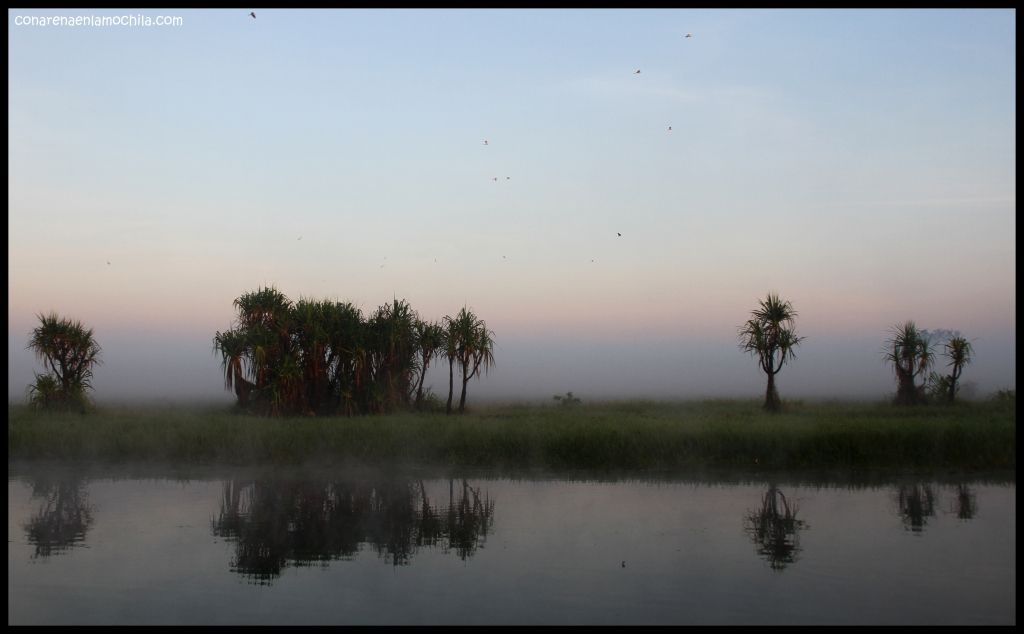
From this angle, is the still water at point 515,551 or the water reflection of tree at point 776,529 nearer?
the still water at point 515,551

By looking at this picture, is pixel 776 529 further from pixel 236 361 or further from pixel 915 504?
pixel 236 361

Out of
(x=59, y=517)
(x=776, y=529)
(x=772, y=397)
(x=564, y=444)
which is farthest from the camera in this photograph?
(x=772, y=397)

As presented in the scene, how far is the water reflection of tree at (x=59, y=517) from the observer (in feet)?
39.2

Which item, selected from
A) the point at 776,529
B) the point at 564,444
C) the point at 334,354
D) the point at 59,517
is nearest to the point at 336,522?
the point at 59,517

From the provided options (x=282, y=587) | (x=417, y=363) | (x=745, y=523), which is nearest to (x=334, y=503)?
(x=282, y=587)

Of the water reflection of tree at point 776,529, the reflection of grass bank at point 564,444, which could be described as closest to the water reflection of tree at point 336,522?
the reflection of grass bank at point 564,444

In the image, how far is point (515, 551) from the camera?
1148cm

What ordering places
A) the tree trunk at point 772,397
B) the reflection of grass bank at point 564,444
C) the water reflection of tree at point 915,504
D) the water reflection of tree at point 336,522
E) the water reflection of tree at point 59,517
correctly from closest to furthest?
1. the water reflection of tree at point 336,522
2. the water reflection of tree at point 59,517
3. the water reflection of tree at point 915,504
4. the reflection of grass bank at point 564,444
5. the tree trunk at point 772,397

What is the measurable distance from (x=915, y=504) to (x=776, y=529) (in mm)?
3567

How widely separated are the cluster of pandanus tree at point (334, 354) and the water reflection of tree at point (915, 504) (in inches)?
766

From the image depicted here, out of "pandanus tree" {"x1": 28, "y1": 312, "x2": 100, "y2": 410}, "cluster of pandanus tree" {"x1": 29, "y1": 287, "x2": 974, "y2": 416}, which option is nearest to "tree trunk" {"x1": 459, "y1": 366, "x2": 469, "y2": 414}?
"cluster of pandanus tree" {"x1": 29, "y1": 287, "x2": 974, "y2": 416}

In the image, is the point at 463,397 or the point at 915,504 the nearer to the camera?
the point at 915,504

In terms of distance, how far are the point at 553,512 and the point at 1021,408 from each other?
29.1 ft

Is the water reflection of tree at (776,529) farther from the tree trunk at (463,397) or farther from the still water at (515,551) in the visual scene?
the tree trunk at (463,397)
